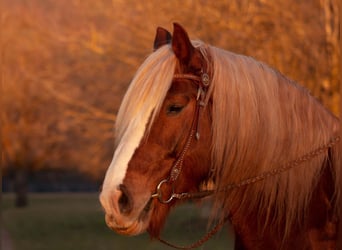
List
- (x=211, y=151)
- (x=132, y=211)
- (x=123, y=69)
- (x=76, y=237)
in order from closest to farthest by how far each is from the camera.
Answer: (x=132, y=211), (x=211, y=151), (x=123, y=69), (x=76, y=237)

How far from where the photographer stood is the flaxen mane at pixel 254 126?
122 inches

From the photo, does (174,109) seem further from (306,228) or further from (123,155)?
(306,228)

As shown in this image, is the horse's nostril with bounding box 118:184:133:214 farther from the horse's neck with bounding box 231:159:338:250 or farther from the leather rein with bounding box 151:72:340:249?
the horse's neck with bounding box 231:159:338:250

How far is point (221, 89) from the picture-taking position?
3.14 meters

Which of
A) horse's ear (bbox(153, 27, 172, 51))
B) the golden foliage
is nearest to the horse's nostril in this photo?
horse's ear (bbox(153, 27, 172, 51))

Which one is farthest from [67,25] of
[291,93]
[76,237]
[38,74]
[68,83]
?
[291,93]

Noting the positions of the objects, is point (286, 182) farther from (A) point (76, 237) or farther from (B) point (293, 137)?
(A) point (76, 237)

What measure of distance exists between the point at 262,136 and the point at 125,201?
68 cm

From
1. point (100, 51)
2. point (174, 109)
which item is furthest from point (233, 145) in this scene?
point (100, 51)

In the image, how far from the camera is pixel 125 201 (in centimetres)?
291

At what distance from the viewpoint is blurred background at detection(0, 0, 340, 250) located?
10797 mm

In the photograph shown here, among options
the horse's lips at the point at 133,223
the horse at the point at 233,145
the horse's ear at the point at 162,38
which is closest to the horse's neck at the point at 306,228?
the horse at the point at 233,145

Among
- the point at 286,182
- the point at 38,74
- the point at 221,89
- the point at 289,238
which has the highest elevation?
the point at 221,89

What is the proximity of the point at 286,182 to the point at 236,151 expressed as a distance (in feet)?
0.89
